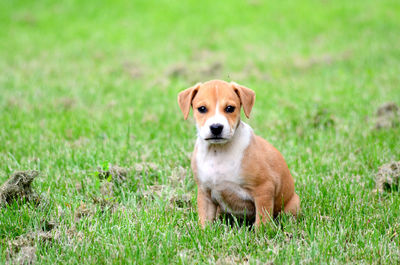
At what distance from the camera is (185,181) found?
527 cm

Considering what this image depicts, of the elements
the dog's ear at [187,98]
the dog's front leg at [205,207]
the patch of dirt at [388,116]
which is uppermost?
the dog's ear at [187,98]

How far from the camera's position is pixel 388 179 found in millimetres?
4910

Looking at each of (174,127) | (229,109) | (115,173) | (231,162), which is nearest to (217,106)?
(229,109)

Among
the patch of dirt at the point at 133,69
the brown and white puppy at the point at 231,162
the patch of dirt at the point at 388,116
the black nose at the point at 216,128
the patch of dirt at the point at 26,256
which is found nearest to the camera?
the patch of dirt at the point at 26,256

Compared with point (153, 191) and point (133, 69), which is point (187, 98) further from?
point (133, 69)

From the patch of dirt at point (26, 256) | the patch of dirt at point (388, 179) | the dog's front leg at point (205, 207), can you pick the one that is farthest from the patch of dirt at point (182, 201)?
the patch of dirt at point (388, 179)

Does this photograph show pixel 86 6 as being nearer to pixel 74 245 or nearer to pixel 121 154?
pixel 121 154

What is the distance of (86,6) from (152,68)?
7.71m

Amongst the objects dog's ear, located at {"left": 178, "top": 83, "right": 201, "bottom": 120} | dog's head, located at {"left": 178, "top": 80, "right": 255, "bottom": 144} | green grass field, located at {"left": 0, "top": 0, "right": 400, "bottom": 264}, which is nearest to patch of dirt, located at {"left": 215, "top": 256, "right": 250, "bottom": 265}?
green grass field, located at {"left": 0, "top": 0, "right": 400, "bottom": 264}

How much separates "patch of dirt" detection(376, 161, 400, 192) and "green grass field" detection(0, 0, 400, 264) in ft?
0.39

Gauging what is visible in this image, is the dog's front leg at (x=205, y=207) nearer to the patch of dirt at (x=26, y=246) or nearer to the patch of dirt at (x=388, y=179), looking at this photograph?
the patch of dirt at (x=26, y=246)

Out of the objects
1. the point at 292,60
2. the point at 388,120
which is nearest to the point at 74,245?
the point at 388,120

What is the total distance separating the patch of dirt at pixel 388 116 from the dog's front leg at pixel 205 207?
3.83 metres

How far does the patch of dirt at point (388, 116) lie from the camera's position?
275 inches
